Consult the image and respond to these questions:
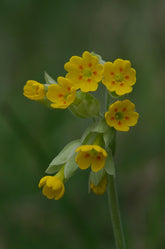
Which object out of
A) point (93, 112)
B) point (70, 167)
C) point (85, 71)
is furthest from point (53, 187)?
point (85, 71)

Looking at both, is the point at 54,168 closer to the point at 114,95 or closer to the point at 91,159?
the point at 91,159

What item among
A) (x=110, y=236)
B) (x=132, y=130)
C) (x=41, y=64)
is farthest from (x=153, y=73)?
(x=110, y=236)

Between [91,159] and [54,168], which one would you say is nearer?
[91,159]

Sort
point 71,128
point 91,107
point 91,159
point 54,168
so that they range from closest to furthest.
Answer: point 91,159 < point 91,107 < point 54,168 < point 71,128

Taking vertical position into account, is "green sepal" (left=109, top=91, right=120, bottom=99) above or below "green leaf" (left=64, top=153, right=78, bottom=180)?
above

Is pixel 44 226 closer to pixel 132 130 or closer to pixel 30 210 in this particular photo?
pixel 30 210

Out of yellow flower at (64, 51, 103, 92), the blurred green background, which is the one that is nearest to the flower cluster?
yellow flower at (64, 51, 103, 92)

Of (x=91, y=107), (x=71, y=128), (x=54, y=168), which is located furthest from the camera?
(x=71, y=128)

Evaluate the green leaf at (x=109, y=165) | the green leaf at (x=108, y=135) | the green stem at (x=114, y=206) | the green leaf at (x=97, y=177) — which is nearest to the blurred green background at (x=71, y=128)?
the green stem at (x=114, y=206)

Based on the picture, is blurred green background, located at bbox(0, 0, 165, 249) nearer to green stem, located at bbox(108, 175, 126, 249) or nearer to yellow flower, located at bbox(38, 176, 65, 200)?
→ green stem, located at bbox(108, 175, 126, 249)
